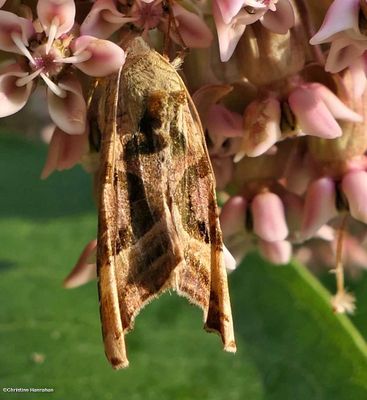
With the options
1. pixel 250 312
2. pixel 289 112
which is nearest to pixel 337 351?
pixel 250 312

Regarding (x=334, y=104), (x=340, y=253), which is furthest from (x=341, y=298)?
(x=334, y=104)

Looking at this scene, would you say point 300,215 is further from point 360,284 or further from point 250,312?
point 360,284

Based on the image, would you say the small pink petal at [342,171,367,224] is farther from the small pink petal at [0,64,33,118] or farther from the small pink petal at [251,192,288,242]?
the small pink petal at [0,64,33,118]

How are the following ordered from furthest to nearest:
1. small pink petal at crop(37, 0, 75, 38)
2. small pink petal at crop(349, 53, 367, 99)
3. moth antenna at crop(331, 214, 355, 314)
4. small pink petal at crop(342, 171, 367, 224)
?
moth antenna at crop(331, 214, 355, 314), small pink petal at crop(342, 171, 367, 224), small pink petal at crop(349, 53, 367, 99), small pink petal at crop(37, 0, 75, 38)

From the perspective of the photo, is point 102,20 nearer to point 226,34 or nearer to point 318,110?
point 226,34

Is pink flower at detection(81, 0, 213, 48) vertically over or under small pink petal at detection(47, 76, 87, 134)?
over

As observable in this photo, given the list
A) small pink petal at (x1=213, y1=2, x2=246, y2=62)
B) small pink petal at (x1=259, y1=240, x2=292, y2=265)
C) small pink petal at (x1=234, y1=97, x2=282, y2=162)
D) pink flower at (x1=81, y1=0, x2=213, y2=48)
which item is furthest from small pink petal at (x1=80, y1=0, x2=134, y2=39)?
small pink petal at (x1=259, y1=240, x2=292, y2=265)

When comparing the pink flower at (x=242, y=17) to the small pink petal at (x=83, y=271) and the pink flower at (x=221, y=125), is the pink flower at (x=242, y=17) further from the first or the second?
the small pink petal at (x=83, y=271)
